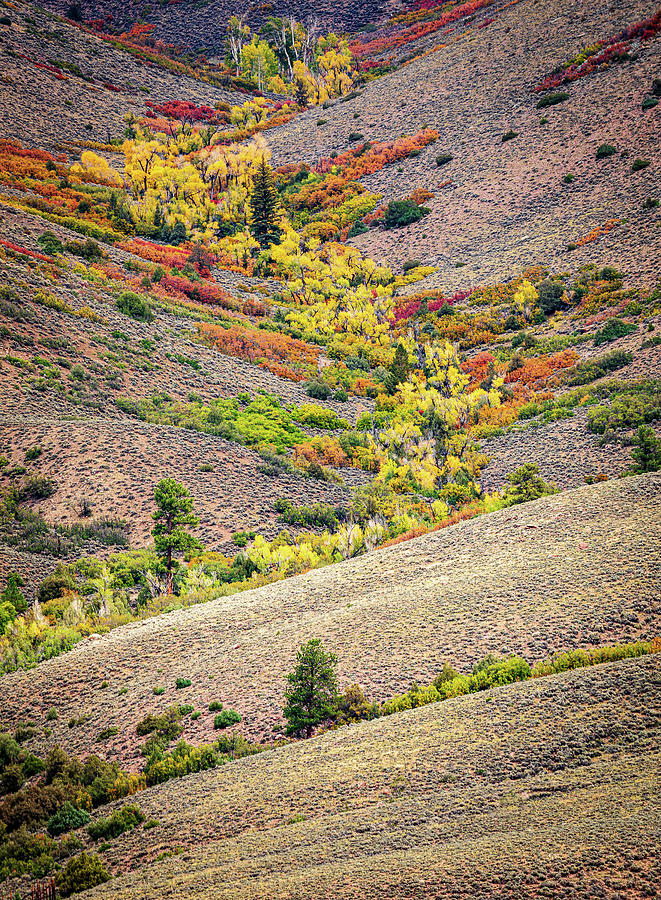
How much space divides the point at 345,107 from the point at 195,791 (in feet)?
285

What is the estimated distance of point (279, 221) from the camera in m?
60.2

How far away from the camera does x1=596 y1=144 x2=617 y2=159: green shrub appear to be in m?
44.5

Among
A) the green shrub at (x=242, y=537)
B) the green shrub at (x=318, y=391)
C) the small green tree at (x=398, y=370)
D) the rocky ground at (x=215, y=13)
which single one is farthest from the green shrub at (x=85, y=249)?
the rocky ground at (x=215, y=13)

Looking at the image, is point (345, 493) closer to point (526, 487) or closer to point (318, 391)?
point (526, 487)

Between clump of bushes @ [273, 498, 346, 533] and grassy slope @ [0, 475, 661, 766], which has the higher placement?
clump of bushes @ [273, 498, 346, 533]

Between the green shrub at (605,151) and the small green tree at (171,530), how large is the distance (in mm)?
41732

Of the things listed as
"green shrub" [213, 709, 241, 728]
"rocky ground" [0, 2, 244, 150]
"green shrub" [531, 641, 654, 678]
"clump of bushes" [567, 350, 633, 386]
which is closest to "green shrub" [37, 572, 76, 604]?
"green shrub" [213, 709, 241, 728]

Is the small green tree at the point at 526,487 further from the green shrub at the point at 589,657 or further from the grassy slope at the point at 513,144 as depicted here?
the grassy slope at the point at 513,144

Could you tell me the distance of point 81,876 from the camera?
855 cm

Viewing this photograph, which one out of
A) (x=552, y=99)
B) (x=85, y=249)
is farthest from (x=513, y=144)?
(x=85, y=249)

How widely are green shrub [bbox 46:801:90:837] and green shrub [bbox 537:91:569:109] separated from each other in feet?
208

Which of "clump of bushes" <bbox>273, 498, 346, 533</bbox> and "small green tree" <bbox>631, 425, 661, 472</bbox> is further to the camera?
"clump of bushes" <bbox>273, 498, 346, 533</bbox>

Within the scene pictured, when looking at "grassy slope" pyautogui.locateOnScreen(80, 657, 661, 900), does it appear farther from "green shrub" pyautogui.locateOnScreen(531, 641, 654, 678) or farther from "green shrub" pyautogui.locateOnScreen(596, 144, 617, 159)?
"green shrub" pyautogui.locateOnScreen(596, 144, 617, 159)

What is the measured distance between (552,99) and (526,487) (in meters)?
50.8
